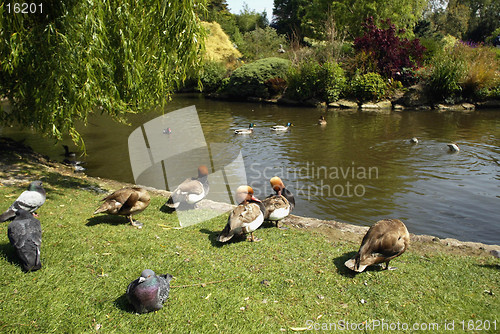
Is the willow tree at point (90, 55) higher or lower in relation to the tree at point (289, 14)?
lower

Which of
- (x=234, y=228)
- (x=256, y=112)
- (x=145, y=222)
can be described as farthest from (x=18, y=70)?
(x=256, y=112)

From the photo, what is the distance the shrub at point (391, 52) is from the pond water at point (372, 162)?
7.37 m

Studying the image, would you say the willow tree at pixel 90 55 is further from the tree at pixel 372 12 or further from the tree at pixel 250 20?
the tree at pixel 250 20

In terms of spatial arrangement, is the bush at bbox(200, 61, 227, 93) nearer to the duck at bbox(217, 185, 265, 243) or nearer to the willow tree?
the willow tree

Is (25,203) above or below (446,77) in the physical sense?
below

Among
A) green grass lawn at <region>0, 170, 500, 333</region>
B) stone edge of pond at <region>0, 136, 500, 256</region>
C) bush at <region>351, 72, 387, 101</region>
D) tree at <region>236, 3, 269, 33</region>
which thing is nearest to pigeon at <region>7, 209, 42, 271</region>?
green grass lawn at <region>0, 170, 500, 333</region>

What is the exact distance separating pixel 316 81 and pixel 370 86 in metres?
5.25

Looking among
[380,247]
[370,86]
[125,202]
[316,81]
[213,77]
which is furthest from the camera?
[213,77]

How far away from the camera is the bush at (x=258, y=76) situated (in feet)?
135

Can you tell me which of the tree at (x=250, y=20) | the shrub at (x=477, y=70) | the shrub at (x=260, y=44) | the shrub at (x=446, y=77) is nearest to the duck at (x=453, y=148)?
the shrub at (x=446, y=77)

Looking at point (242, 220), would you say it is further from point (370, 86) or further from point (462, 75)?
point (462, 75)

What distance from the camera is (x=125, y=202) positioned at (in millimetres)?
7367

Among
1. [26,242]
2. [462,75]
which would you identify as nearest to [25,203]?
[26,242]

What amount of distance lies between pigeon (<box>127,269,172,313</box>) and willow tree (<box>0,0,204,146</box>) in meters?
5.69
